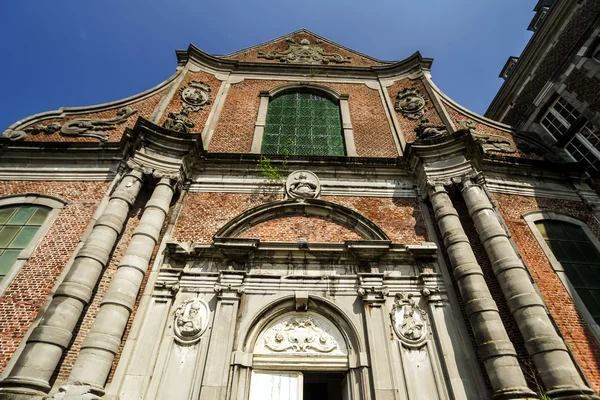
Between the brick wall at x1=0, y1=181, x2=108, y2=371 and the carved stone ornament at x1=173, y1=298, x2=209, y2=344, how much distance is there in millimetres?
2575

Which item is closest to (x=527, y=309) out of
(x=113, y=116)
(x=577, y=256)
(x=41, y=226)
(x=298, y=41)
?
(x=577, y=256)

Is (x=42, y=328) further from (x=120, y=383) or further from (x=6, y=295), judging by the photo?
(x=6, y=295)

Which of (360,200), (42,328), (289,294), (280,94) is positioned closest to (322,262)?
(289,294)

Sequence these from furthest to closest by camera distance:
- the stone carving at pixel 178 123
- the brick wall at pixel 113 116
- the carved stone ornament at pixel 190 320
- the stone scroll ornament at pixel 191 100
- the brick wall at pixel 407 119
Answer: the brick wall at pixel 407 119, the stone scroll ornament at pixel 191 100, the brick wall at pixel 113 116, the stone carving at pixel 178 123, the carved stone ornament at pixel 190 320

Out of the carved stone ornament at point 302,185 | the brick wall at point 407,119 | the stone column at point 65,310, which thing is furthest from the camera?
the brick wall at point 407,119

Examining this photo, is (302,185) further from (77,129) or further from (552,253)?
(77,129)

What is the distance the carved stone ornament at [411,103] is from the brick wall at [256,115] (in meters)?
0.66

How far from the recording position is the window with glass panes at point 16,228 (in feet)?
23.5

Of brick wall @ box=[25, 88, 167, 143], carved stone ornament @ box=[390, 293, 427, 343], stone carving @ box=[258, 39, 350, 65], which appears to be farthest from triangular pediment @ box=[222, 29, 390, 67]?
carved stone ornament @ box=[390, 293, 427, 343]

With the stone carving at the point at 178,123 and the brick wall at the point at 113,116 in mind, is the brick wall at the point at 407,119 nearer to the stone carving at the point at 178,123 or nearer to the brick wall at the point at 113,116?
the stone carving at the point at 178,123

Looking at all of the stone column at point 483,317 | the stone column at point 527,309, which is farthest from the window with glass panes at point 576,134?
the stone column at point 483,317

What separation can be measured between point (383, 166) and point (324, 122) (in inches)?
126

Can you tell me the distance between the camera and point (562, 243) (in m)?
7.94

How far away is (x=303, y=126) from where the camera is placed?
11297 millimetres
